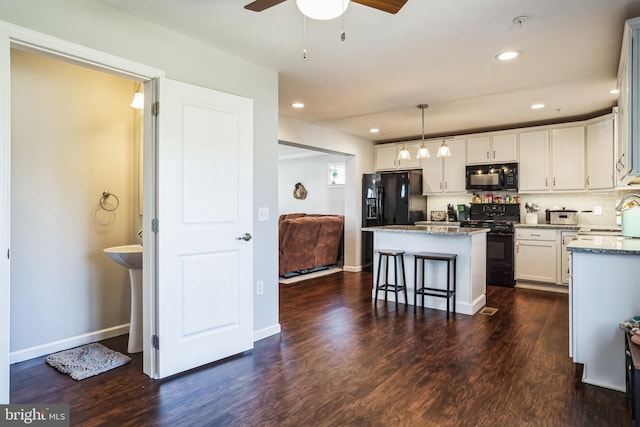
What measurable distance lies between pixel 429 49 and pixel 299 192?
6228mm

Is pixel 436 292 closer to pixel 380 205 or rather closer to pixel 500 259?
pixel 500 259

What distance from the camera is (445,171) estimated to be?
641cm

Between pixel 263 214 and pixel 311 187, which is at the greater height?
pixel 311 187

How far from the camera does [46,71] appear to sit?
2.94 m

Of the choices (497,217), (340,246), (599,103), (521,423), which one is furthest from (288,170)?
(521,423)

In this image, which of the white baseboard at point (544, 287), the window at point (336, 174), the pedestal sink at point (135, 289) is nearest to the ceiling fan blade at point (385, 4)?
the pedestal sink at point (135, 289)

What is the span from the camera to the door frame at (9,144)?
6.21ft

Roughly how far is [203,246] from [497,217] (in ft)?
16.3

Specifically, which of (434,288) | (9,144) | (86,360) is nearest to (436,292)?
(434,288)

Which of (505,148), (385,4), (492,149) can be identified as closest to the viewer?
(385,4)

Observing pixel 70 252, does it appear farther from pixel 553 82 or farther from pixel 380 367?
pixel 553 82

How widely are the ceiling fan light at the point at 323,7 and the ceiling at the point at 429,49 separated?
89 centimetres

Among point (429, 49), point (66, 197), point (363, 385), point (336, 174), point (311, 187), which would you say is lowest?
point (363, 385)

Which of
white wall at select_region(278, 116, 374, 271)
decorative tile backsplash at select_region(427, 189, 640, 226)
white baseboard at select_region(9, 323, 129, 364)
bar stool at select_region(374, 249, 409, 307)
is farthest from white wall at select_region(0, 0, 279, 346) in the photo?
decorative tile backsplash at select_region(427, 189, 640, 226)
